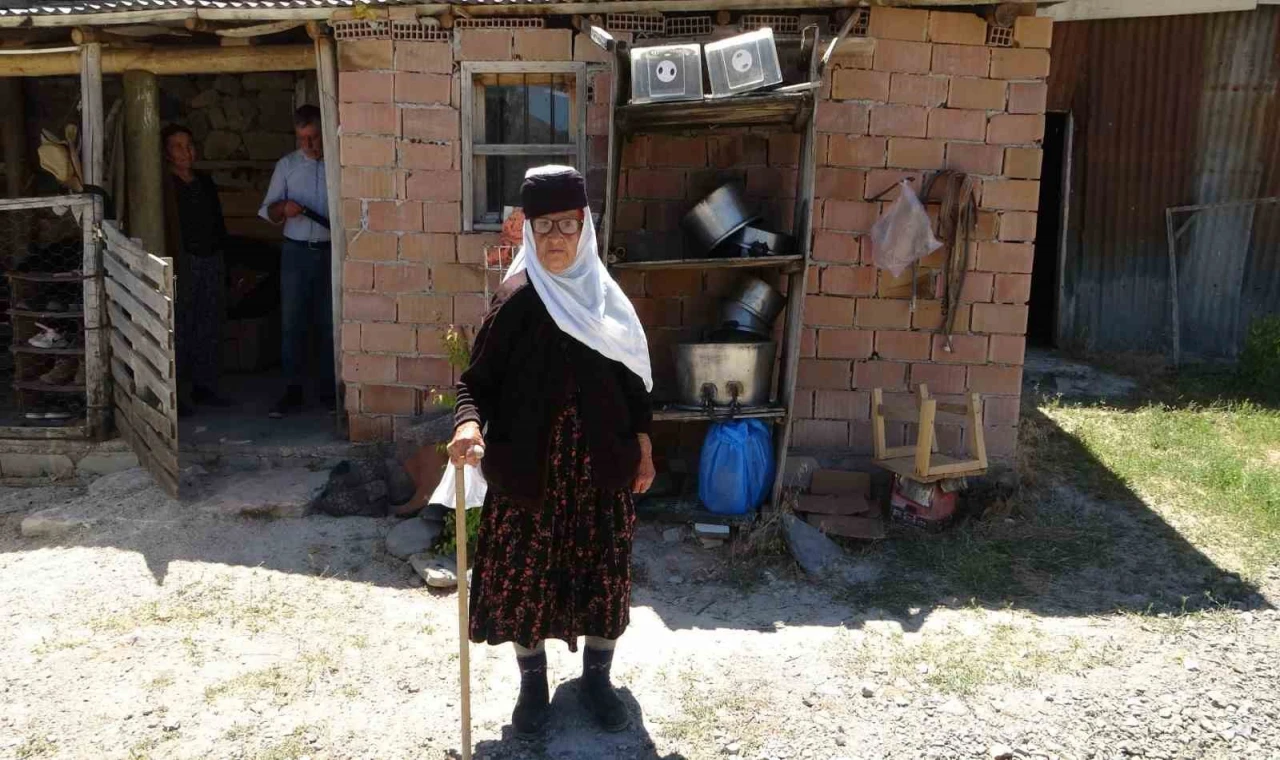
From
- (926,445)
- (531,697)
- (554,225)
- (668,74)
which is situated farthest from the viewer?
(926,445)

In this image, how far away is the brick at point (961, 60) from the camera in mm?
5461

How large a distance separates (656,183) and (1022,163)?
2.09m

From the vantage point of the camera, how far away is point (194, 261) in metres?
6.83

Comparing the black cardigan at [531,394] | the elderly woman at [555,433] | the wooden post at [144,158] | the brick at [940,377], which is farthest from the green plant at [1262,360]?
the wooden post at [144,158]

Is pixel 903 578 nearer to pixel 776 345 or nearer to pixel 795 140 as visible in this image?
pixel 776 345

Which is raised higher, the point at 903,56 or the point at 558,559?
the point at 903,56

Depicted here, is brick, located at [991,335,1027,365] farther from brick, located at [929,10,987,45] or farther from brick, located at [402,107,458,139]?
brick, located at [402,107,458,139]

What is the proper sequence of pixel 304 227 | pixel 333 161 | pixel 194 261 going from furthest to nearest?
pixel 194 261, pixel 304 227, pixel 333 161

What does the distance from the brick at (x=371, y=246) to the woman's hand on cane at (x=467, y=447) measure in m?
3.14

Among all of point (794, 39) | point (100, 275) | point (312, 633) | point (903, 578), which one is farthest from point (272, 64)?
point (903, 578)

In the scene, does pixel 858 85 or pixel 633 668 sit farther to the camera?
pixel 858 85

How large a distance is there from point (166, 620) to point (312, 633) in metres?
0.69

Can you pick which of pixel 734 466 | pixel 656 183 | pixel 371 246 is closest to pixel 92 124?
pixel 371 246

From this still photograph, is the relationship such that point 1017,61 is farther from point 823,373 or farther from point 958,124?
point 823,373
